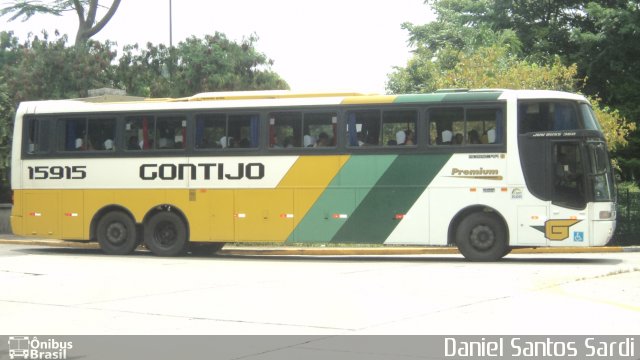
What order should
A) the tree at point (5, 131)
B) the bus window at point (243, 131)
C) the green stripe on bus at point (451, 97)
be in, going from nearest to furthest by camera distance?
the green stripe on bus at point (451, 97) → the bus window at point (243, 131) → the tree at point (5, 131)

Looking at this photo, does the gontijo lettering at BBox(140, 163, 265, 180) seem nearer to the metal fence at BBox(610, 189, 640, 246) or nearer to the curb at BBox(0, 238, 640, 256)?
the curb at BBox(0, 238, 640, 256)

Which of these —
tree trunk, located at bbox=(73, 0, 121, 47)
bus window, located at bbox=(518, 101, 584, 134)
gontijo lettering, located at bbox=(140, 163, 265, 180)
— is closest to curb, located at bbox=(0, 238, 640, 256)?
gontijo lettering, located at bbox=(140, 163, 265, 180)

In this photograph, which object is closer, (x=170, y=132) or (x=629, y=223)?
(x=170, y=132)

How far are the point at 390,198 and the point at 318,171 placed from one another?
166cm

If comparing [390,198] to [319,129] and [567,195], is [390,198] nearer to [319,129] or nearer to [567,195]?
[319,129]

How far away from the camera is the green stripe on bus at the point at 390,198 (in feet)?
67.7

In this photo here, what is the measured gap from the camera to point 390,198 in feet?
68.6

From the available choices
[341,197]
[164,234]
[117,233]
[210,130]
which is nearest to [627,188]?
[341,197]

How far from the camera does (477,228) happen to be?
20375mm

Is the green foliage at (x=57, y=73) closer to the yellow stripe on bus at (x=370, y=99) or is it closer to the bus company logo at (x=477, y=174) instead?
the yellow stripe on bus at (x=370, y=99)

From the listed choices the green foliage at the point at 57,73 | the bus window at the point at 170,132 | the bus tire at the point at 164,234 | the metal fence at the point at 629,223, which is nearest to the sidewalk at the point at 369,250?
the bus tire at the point at 164,234
